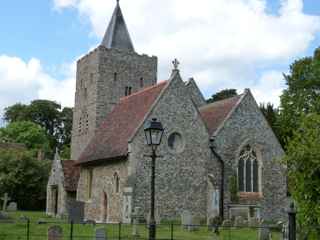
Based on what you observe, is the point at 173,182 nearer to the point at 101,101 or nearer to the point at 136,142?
the point at 136,142

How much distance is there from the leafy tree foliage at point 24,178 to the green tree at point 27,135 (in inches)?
1005

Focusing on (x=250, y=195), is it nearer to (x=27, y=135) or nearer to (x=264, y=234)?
(x=264, y=234)

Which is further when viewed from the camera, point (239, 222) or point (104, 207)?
point (104, 207)

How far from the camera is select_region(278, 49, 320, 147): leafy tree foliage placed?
38594mm

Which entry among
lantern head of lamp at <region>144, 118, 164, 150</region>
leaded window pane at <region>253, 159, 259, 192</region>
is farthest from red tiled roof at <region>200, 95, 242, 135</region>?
lantern head of lamp at <region>144, 118, 164, 150</region>

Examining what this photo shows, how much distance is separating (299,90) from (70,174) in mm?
17567

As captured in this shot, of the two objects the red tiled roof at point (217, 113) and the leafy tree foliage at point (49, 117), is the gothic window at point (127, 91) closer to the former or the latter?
the red tiled roof at point (217, 113)

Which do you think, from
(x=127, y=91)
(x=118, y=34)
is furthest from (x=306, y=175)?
(x=118, y=34)

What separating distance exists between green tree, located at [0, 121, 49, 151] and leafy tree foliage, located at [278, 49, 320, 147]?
136 ft

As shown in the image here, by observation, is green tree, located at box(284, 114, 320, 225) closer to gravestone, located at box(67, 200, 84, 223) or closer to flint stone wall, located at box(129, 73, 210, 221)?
flint stone wall, located at box(129, 73, 210, 221)

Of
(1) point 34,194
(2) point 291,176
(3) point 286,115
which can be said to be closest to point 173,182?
(3) point 286,115

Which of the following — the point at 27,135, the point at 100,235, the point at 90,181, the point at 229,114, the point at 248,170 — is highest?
the point at 27,135

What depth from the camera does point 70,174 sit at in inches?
1480

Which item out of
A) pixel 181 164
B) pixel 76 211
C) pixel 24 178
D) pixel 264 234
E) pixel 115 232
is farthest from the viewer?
pixel 24 178
